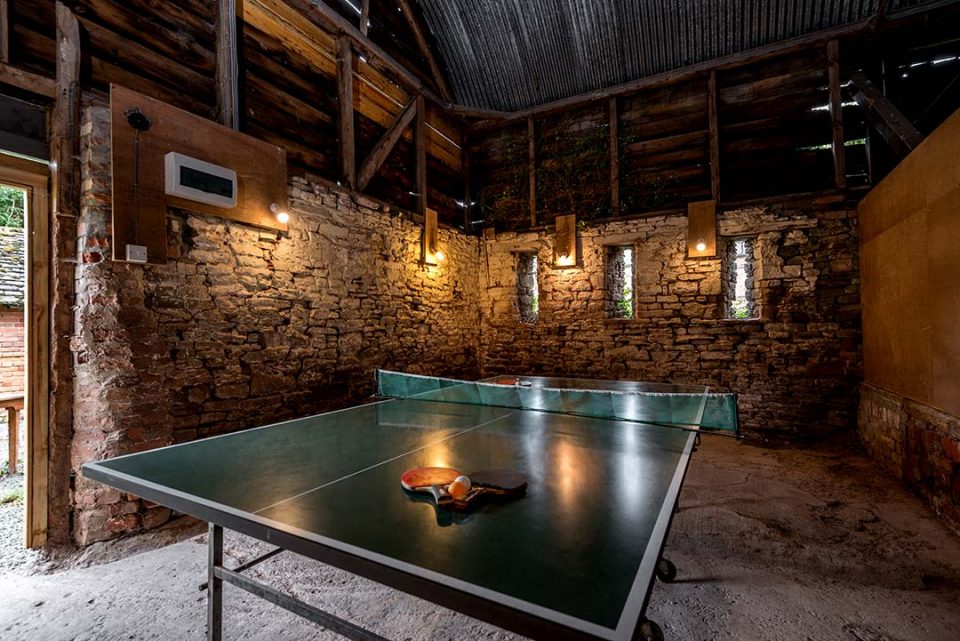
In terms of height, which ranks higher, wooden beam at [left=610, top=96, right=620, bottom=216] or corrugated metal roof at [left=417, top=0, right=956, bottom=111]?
corrugated metal roof at [left=417, top=0, right=956, bottom=111]

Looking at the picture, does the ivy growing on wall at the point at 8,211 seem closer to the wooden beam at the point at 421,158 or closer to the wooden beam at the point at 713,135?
the wooden beam at the point at 421,158

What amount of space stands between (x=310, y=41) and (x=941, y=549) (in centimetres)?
762

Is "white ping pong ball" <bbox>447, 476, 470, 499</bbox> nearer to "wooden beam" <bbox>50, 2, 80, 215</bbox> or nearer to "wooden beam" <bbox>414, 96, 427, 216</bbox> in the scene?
"wooden beam" <bbox>50, 2, 80, 215</bbox>

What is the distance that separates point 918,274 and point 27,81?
732 cm

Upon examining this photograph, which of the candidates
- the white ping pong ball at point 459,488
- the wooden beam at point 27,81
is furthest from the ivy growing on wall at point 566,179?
the white ping pong ball at point 459,488

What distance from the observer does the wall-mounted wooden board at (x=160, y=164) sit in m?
3.31

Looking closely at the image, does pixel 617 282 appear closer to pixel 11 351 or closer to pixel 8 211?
pixel 11 351

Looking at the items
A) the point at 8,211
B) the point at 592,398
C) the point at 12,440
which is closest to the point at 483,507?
the point at 592,398

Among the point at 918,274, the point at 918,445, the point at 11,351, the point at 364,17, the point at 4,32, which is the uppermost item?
the point at 364,17

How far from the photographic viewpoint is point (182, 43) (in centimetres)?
403

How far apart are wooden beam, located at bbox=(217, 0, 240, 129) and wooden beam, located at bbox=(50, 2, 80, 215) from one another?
110cm

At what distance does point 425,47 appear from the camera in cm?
694

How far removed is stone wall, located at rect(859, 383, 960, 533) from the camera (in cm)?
338

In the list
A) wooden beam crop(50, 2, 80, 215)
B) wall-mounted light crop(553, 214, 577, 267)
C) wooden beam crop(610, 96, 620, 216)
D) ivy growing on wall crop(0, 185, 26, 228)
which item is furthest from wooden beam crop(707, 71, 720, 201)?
ivy growing on wall crop(0, 185, 26, 228)
